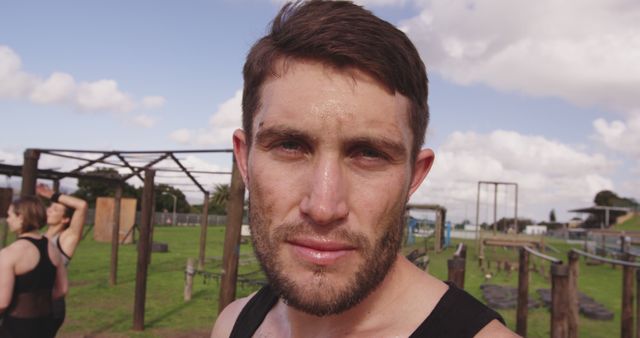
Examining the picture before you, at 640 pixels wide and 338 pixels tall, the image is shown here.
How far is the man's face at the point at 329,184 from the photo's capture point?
1.46m

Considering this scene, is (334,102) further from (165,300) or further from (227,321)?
(165,300)

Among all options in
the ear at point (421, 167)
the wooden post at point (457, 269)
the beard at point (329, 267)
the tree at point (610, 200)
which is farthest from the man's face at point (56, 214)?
the tree at point (610, 200)

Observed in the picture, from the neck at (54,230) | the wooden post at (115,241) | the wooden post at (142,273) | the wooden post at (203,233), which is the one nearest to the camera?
the neck at (54,230)

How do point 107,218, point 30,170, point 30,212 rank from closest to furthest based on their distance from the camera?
point 30,212 → point 30,170 → point 107,218

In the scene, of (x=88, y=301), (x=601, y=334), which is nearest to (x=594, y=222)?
(x=601, y=334)

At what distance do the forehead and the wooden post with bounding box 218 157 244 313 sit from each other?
519cm

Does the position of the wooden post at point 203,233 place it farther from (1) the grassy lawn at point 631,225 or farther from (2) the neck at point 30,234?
(1) the grassy lawn at point 631,225

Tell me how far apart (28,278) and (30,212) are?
0.71 metres

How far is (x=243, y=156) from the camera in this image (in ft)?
6.29

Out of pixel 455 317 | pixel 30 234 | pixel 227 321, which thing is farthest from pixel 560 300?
pixel 30 234

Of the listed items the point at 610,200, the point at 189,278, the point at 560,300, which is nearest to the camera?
the point at 560,300

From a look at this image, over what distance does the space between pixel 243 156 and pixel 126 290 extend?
12.7 m

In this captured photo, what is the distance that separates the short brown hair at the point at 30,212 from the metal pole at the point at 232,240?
→ 2245 millimetres

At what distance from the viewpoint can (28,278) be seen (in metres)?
4.70
